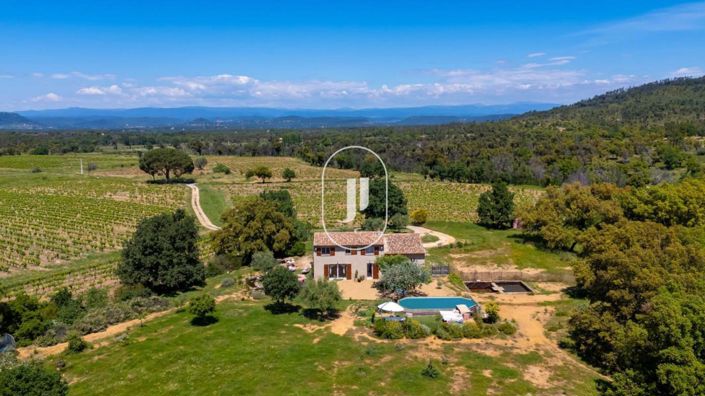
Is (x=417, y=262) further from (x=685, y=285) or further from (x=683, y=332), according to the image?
(x=683, y=332)

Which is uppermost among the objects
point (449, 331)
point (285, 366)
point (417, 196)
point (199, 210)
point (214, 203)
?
point (285, 366)

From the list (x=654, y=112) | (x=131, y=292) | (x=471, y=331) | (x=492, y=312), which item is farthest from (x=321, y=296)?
(x=654, y=112)

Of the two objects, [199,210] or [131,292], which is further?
[199,210]

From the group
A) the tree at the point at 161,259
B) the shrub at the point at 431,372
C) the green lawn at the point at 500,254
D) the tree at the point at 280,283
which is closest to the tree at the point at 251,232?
the tree at the point at 161,259

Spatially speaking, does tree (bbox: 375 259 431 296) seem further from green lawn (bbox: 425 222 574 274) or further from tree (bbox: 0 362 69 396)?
tree (bbox: 0 362 69 396)

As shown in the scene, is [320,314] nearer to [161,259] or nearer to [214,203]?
[161,259]

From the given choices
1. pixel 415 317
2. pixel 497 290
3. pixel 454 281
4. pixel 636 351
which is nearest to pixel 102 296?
pixel 415 317
